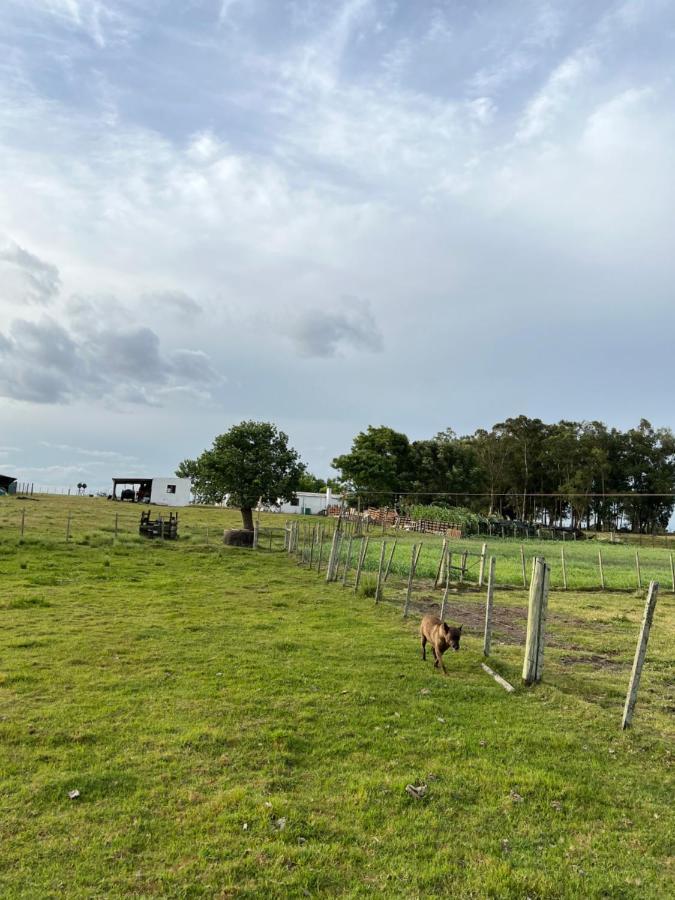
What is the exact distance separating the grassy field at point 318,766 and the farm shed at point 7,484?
66.0m

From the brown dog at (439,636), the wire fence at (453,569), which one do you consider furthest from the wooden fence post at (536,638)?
the wire fence at (453,569)

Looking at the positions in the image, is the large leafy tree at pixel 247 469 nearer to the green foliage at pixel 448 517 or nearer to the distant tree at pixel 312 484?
the green foliage at pixel 448 517

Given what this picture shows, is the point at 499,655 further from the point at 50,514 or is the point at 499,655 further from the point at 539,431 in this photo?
the point at 539,431

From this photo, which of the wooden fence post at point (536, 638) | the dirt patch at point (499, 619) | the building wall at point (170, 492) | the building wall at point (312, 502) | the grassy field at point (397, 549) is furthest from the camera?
the building wall at point (312, 502)

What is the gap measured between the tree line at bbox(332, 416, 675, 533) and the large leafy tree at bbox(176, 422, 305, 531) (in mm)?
31517

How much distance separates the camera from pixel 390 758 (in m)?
7.13

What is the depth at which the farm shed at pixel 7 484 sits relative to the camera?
235ft

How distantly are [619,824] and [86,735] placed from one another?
20.7 feet

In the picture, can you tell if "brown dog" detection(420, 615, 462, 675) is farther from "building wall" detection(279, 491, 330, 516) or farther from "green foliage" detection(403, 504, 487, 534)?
"building wall" detection(279, 491, 330, 516)

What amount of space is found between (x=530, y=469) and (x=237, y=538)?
64.9m

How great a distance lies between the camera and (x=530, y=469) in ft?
298

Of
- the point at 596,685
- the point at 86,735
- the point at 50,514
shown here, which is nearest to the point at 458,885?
the point at 86,735

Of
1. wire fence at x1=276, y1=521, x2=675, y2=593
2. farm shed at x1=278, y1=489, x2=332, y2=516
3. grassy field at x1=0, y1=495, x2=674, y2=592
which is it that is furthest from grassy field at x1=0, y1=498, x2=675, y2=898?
farm shed at x1=278, y1=489, x2=332, y2=516

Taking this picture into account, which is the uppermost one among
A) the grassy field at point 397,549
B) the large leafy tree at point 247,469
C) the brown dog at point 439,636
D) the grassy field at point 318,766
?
the large leafy tree at point 247,469
